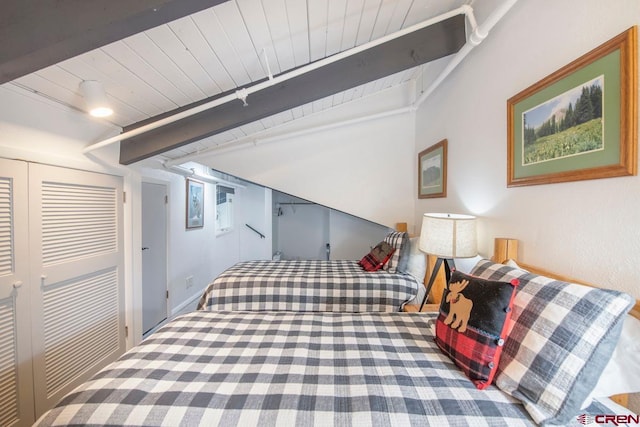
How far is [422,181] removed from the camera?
2775 millimetres

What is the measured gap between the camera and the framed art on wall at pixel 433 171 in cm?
229

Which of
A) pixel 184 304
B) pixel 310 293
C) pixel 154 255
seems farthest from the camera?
pixel 184 304

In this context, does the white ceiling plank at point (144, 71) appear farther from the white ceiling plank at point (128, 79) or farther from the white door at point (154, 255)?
the white door at point (154, 255)

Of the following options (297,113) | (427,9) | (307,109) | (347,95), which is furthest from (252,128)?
(427,9)

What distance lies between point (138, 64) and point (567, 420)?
7.45 feet

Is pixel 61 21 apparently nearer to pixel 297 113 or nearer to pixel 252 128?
pixel 252 128

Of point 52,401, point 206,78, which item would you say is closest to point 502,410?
point 206,78

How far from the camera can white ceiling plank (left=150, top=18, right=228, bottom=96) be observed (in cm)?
126

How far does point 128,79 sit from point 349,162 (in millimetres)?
2163

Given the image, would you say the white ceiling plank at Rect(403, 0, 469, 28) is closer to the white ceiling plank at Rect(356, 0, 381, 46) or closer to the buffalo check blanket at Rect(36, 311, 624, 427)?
the white ceiling plank at Rect(356, 0, 381, 46)

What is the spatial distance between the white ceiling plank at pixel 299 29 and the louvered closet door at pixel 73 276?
1.71m

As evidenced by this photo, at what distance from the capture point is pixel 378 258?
2410 mm

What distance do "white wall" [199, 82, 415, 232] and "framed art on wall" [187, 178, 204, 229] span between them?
77cm

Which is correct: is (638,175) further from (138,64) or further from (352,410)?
(138,64)
